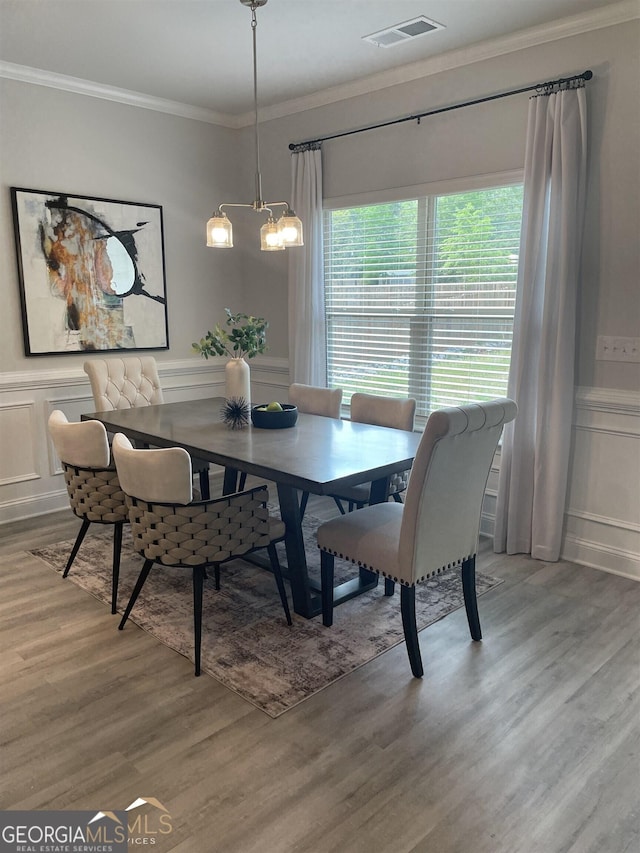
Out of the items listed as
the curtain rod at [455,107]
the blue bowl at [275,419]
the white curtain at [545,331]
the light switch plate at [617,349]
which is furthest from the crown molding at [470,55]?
the blue bowl at [275,419]

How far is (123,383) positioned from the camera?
4219 millimetres

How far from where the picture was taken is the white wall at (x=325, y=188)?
3.28 meters

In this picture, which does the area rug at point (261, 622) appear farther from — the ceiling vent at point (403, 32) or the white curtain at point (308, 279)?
the ceiling vent at point (403, 32)

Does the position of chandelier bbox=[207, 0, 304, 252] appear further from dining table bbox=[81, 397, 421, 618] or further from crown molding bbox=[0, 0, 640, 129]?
crown molding bbox=[0, 0, 640, 129]

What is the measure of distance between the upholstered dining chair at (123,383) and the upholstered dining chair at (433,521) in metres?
1.44

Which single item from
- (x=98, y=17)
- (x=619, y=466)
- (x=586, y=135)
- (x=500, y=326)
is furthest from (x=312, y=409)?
(x=98, y=17)

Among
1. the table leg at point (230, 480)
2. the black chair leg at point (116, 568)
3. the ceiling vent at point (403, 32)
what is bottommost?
the black chair leg at point (116, 568)

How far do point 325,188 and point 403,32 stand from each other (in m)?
1.34

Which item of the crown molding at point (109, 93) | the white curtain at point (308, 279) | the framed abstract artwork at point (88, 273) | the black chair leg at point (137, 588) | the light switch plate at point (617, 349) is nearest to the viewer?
the black chair leg at point (137, 588)

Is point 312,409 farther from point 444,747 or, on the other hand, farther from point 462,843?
point 462,843

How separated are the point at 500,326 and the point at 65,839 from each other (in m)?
3.25

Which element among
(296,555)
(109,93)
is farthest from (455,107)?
(296,555)

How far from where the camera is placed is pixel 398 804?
1885mm

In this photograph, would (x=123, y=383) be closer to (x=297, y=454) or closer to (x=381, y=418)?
(x=381, y=418)
